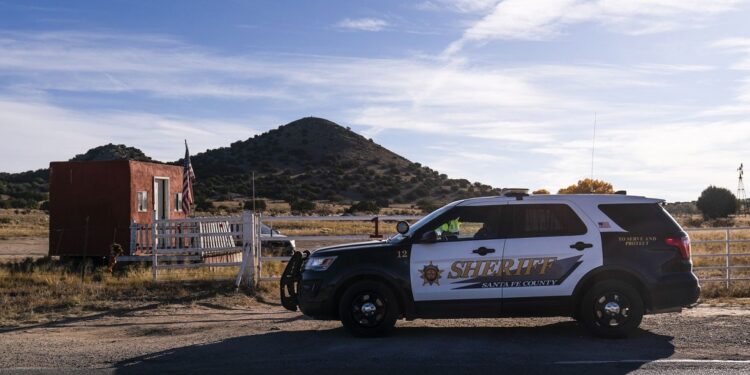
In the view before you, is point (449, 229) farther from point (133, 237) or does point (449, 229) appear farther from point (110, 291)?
point (133, 237)

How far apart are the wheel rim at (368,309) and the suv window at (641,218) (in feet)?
10.5

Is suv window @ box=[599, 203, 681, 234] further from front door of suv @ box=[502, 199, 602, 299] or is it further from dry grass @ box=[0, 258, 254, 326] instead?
dry grass @ box=[0, 258, 254, 326]

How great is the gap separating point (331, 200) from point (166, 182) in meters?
49.6

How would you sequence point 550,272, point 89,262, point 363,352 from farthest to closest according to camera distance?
point 89,262
point 550,272
point 363,352

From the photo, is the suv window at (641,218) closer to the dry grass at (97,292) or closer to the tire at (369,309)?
the tire at (369,309)

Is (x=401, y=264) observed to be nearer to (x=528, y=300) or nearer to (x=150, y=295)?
(x=528, y=300)

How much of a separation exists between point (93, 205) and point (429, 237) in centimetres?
1554

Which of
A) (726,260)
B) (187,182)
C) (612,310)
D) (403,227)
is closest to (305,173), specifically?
(187,182)

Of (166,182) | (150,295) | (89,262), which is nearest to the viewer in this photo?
(150,295)

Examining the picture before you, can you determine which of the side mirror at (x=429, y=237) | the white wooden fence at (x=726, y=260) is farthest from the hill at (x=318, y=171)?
the side mirror at (x=429, y=237)

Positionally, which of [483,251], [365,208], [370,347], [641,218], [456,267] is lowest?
[370,347]

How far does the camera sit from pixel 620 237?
1030 centimetres

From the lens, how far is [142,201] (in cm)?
2370

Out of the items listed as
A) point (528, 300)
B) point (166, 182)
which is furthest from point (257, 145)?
point (528, 300)
